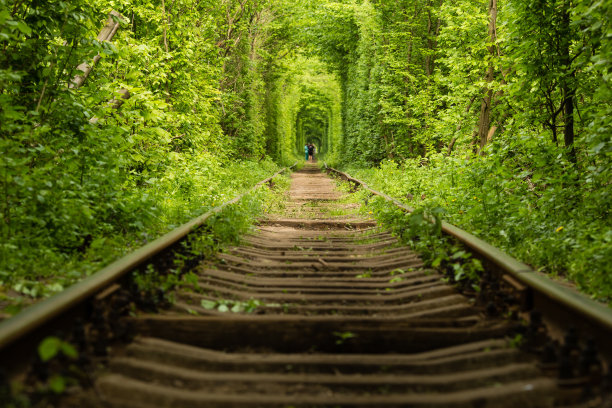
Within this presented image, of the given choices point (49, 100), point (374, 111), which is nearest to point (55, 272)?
point (49, 100)

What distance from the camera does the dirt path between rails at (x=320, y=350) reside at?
240 centimetres

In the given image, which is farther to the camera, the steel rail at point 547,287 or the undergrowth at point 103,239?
the undergrowth at point 103,239

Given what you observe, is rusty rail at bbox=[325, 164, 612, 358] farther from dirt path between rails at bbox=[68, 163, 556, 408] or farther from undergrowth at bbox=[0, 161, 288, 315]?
undergrowth at bbox=[0, 161, 288, 315]

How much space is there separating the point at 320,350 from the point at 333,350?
8 cm

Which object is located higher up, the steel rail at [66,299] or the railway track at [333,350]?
the steel rail at [66,299]

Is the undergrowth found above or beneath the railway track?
above

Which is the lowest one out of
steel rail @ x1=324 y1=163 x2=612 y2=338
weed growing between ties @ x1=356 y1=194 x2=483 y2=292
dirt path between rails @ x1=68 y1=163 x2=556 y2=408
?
dirt path between rails @ x1=68 y1=163 x2=556 y2=408

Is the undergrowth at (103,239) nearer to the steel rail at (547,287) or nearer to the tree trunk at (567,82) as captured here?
the steel rail at (547,287)

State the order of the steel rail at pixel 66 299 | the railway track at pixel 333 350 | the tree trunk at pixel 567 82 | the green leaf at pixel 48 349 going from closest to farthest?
the green leaf at pixel 48 349
the steel rail at pixel 66 299
the railway track at pixel 333 350
the tree trunk at pixel 567 82

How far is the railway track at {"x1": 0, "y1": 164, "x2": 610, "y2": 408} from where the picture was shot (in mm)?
2385

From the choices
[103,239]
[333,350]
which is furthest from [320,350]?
[103,239]

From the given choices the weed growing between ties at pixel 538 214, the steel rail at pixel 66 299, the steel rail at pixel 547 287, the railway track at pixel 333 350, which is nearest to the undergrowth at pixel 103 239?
the steel rail at pixel 66 299

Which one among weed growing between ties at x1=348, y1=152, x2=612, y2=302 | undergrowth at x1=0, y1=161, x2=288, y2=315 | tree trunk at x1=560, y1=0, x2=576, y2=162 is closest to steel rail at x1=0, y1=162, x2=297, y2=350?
undergrowth at x1=0, y1=161, x2=288, y2=315

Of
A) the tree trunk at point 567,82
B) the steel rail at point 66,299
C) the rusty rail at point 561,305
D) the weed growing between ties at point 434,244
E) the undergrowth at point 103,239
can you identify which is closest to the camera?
the steel rail at point 66,299
